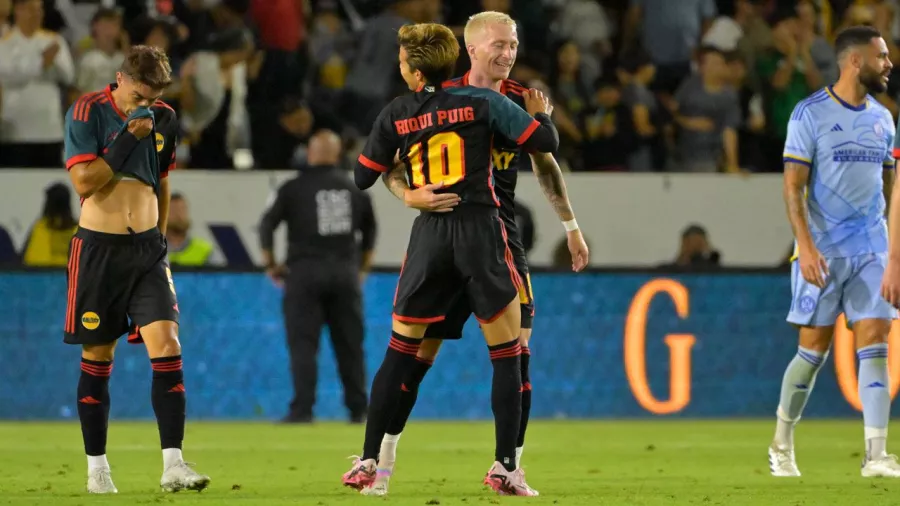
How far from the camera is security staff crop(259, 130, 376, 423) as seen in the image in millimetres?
13328

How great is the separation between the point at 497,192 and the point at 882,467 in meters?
2.47

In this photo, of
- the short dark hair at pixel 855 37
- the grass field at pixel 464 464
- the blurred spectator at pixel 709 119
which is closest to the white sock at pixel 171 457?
the grass field at pixel 464 464

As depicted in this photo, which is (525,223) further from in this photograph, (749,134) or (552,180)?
(552,180)

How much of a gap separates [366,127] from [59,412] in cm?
401

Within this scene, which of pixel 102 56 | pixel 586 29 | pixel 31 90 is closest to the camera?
pixel 31 90

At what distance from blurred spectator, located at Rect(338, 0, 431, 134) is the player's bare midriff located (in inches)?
320

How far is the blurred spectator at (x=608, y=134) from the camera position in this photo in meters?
16.1

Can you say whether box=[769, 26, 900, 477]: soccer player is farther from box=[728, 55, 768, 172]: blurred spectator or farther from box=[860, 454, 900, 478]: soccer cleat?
box=[728, 55, 768, 172]: blurred spectator

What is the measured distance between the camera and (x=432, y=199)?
6832 millimetres

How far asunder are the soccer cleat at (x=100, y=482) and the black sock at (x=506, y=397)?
1.82 m

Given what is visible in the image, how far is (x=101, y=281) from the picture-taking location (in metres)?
7.33

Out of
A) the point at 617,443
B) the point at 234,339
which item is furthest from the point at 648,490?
the point at 234,339

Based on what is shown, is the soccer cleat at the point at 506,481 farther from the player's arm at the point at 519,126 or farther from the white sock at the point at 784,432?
the white sock at the point at 784,432

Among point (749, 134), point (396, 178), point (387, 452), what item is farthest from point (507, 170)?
Result: point (749, 134)
